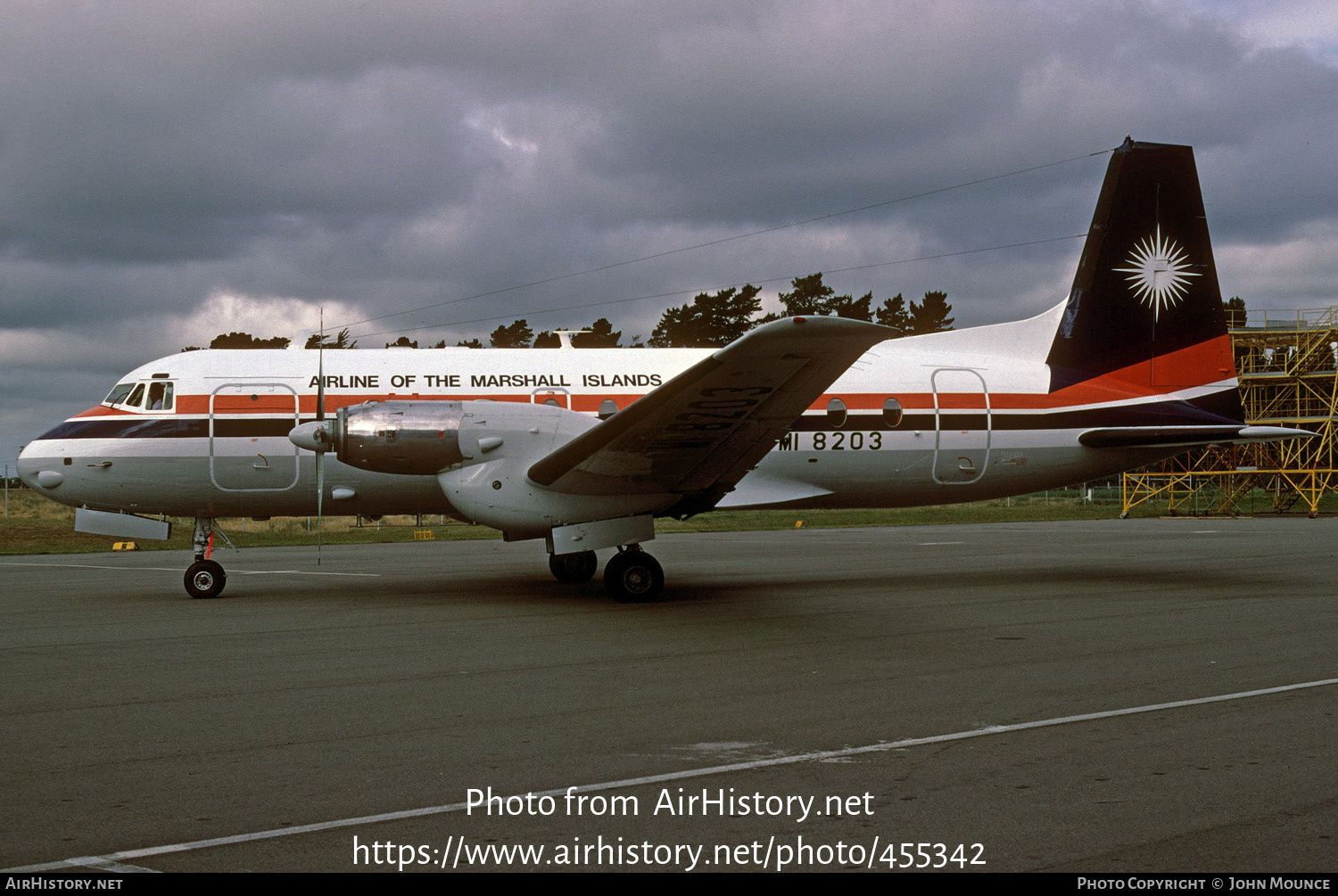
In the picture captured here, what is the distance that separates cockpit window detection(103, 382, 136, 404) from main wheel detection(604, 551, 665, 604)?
816 centimetres

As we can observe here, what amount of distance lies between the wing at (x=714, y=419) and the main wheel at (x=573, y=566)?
2.49 metres

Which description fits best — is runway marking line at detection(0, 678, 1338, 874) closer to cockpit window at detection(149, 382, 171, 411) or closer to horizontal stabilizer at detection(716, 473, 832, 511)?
horizontal stabilizer at detection(716, 473, 832, 511)

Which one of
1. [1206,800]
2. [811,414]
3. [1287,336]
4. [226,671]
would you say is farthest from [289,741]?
[1287,336]

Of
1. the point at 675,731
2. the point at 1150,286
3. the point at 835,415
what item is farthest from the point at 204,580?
the point at 1150,286

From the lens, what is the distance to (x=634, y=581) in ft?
47.2

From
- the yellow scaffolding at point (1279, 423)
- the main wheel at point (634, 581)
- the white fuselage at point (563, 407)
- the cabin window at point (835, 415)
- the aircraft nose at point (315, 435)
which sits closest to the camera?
the aircraft nose at point (315, 435)

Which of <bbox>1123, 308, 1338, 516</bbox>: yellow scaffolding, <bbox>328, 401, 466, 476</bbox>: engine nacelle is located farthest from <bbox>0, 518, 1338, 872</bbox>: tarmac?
<bbox>1123, 308, 1338, 516</bbox>: yellow scaffolding

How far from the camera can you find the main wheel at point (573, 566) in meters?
16.9

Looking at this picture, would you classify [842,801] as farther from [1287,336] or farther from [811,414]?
[1287,336]

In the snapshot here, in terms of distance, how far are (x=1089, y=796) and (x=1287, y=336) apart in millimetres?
51771

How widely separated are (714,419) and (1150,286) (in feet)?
32.7

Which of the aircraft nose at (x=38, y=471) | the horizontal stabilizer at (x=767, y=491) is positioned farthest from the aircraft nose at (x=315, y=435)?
the horizontal stabilizer at (x=767, y=491)

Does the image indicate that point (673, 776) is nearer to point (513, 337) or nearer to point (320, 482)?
point (320, 482)

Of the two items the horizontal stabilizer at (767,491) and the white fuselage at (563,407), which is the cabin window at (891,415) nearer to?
the white fuselage at (563,407)
